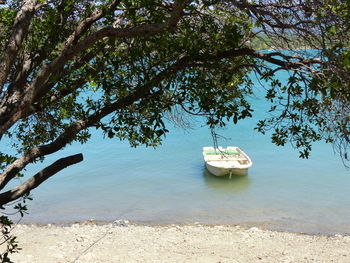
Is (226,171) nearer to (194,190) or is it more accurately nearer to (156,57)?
(194,190)

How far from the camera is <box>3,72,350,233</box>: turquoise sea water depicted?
48.1 ft

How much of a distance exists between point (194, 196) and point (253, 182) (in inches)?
124

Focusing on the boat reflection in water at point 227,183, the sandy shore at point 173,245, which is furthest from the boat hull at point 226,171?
the sandy shore at point 173,245

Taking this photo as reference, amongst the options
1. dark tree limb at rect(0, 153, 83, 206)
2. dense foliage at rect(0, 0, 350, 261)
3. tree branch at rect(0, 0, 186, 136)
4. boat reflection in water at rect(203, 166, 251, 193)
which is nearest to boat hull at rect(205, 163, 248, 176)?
boat reflection in water at rect(203, 166, 251, 193)

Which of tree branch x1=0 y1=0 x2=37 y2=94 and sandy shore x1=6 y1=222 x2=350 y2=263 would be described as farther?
sandy shore x1=6 y1=222 x2=350 y2=263

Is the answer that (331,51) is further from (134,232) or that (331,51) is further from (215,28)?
(134,232)

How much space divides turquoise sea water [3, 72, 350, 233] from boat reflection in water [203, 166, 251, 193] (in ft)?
0.14

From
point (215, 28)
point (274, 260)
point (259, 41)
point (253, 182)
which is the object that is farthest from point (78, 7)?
point (253, 182)

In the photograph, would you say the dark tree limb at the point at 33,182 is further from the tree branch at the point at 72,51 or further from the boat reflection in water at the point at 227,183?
the boat reflection in water at the point at 227,183

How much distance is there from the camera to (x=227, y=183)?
61.1ft

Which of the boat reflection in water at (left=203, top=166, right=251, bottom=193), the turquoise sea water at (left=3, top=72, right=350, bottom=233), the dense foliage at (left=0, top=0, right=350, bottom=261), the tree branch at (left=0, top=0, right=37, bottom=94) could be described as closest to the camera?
the tree branch at (left=0, top=0, right=37, bottom=94)

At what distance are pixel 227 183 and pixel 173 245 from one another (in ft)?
24.6

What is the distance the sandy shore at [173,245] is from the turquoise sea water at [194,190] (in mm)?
1239

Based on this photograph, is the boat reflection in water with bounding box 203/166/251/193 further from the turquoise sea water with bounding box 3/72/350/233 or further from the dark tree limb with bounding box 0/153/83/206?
the dark tree limb with bounding box 0/153/83/206
